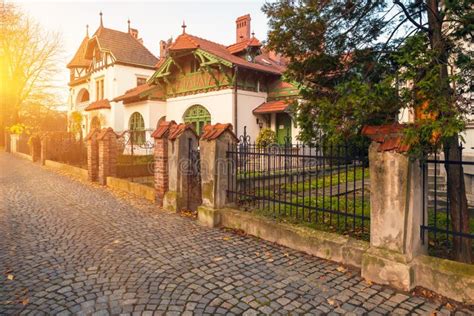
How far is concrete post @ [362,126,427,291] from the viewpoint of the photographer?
3334 millimetres

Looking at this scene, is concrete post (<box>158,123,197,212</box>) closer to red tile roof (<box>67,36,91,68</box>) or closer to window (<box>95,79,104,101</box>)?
window (<box>95,79,104,101</box>)

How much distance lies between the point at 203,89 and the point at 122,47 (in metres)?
12.2

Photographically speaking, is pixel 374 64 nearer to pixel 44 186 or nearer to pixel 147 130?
pixel 44 186

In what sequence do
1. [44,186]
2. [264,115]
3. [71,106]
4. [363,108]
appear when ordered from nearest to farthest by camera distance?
[363,108]
[44,186]
[264,115]
[71,106]

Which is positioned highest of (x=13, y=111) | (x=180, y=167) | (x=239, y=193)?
(x=13, y=111)

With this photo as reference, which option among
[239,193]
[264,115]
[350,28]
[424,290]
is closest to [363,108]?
[350,28]

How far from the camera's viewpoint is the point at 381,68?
→ 3664 mm

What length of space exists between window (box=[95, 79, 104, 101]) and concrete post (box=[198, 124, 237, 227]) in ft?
82.1

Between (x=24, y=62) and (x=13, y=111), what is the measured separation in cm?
445

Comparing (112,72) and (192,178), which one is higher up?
(112,72)

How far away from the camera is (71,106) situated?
34.0 m

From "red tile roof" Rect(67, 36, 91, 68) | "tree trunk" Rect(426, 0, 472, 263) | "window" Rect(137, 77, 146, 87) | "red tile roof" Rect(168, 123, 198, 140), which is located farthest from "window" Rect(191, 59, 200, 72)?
"red tile roof" Rect(67, 36, 91, 68)

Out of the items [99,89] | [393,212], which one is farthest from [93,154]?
[99,89]

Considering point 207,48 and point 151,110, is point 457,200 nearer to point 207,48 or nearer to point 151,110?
point 207,48
